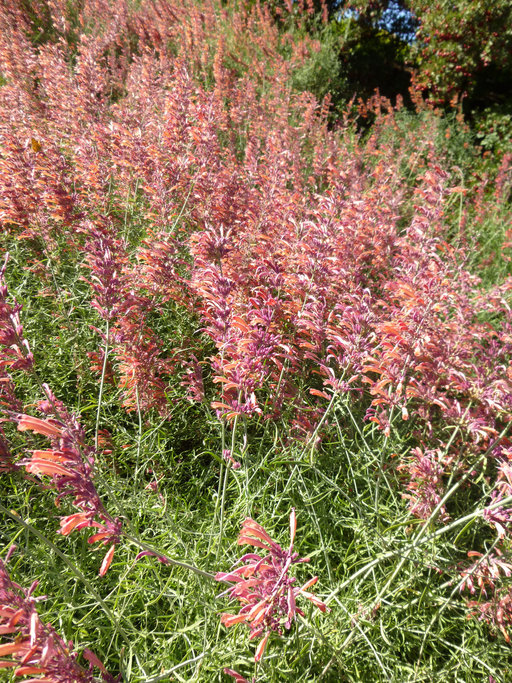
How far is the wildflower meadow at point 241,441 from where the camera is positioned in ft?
4.11

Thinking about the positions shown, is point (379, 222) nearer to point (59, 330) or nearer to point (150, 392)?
point (150, 392)

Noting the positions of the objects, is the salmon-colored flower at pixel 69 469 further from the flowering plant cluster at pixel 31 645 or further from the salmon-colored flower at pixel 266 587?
the salmon-colored flower at pixel 266 587

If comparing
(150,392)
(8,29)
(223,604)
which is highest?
(8,29)

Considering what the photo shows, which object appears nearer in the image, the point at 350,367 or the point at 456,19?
→ the point at 350,367

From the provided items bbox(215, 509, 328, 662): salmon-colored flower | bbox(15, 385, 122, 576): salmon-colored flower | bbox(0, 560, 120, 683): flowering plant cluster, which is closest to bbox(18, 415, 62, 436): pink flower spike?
bbox(15, 385, 122, 576): salmon-colored flower

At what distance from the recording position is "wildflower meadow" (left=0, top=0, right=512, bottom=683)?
1.25 m

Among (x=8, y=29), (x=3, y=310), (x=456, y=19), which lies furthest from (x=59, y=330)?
(x=456, y=19)

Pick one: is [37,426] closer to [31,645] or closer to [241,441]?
[31,645]

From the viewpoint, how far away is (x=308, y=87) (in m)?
7.47

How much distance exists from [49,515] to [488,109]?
11.0m

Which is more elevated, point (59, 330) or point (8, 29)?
point (8, 29)

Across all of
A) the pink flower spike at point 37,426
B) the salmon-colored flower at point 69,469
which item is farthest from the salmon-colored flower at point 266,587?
the pink flower spike at point 37,426

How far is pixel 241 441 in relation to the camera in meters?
2.07

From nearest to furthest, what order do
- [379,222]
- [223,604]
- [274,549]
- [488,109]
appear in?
[274,549], [223,604], [379,222], [488,109]
